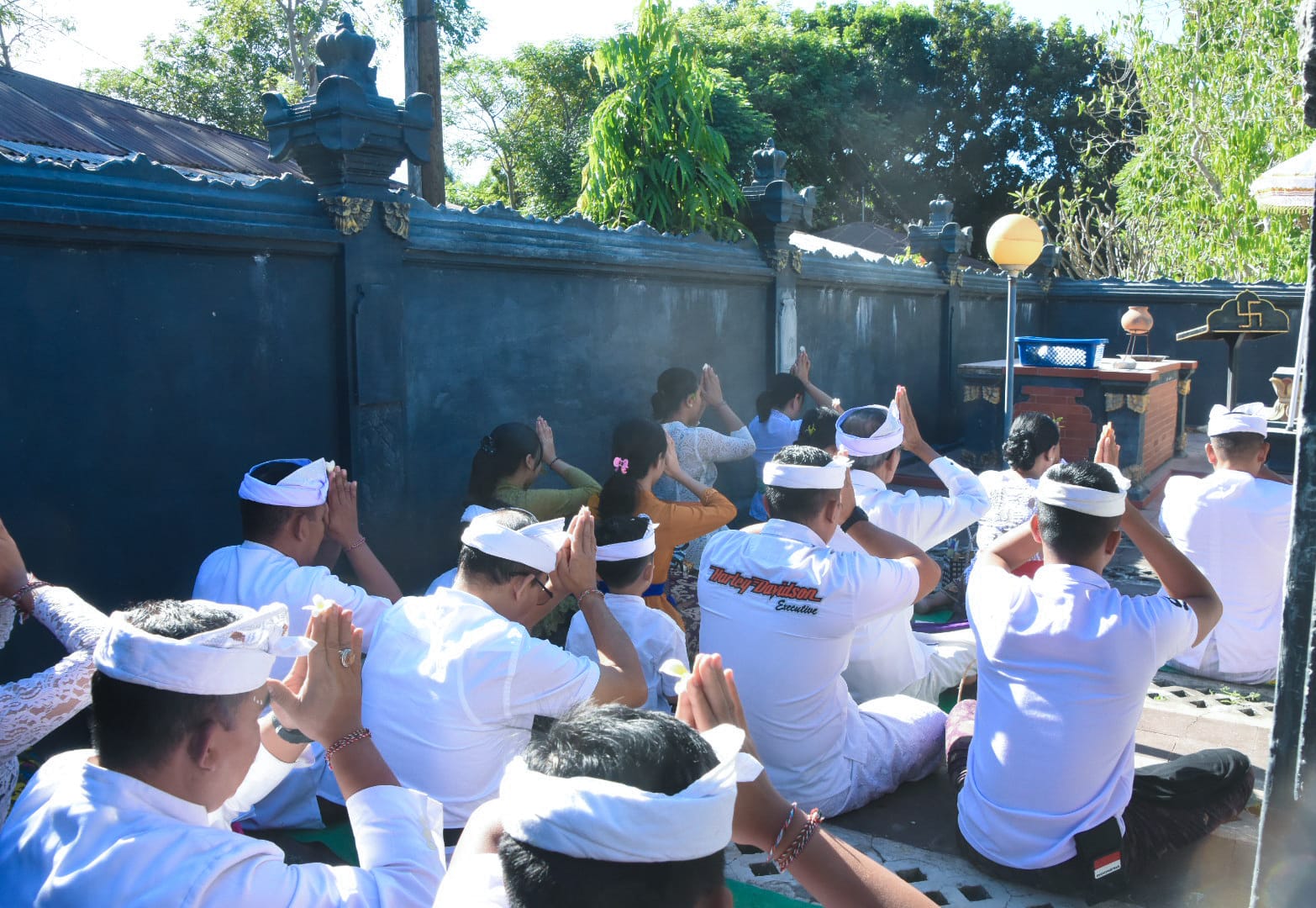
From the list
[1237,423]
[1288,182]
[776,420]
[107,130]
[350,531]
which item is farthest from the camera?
[107,130]

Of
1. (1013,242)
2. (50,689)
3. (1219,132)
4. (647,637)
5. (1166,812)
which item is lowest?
(1166,812)

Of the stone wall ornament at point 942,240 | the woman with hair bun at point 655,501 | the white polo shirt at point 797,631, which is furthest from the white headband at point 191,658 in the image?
the stone wall ornament at point 942,240

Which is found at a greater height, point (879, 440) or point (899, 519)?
point (879, 440)

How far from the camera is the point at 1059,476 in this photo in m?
3.26

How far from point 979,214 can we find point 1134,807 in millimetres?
30635

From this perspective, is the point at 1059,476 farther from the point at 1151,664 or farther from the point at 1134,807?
the point at 1134,807

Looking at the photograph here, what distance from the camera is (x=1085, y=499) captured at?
3.18 m

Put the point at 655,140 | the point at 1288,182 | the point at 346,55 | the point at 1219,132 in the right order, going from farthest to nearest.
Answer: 1. the point at 1219,132
2. the point at 655,140
3. the point at 1288,182
4. the point at 346,55

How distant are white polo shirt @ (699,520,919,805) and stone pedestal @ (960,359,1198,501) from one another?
6710mm

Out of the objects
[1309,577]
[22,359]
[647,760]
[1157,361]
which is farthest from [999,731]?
[1157,361]

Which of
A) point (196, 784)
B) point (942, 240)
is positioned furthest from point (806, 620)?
point (942, 240)

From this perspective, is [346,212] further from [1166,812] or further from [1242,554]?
[1242,554]

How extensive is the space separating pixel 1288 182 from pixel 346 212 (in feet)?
20.3


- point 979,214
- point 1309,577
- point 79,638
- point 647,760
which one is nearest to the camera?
point 647,760
